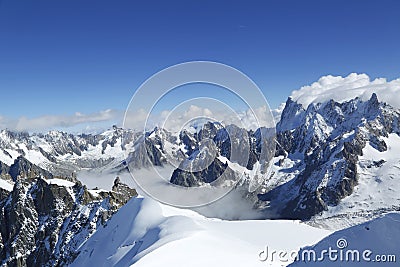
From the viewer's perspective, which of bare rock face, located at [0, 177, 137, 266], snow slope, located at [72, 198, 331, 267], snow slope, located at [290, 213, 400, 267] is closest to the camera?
snow slope, located at [290, 213, 400, 267]

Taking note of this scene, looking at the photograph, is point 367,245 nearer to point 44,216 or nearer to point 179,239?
point 179,239

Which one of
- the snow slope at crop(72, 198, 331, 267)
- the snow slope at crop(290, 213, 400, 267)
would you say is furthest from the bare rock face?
the snow slope at crop(290, 213, 400, 267)

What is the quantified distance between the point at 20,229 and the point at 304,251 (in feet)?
445

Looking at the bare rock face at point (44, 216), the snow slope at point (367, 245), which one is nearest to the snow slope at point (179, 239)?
the snow slope at point (367, 245)

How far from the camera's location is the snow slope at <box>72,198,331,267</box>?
43406 mm

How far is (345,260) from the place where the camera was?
2956 centimetres

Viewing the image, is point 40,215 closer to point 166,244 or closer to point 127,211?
point 127,211

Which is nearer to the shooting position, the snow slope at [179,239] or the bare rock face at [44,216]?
the snow slope at [179,239]

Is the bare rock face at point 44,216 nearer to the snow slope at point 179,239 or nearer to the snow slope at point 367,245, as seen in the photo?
the snow slope at point 179,239

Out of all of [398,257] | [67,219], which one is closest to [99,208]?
[67,219]

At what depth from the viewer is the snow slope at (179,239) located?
43406 mm

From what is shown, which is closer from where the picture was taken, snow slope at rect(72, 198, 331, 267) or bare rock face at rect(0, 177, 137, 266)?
snow slope at rect(72, 198, 331, 267)

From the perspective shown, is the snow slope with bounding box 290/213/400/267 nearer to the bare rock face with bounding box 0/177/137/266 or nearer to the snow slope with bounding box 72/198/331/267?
the snow slope with bounding box 72/198/331/267

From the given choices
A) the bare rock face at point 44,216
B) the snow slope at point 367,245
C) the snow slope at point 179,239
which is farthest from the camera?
the bare rock face at point 44,216
